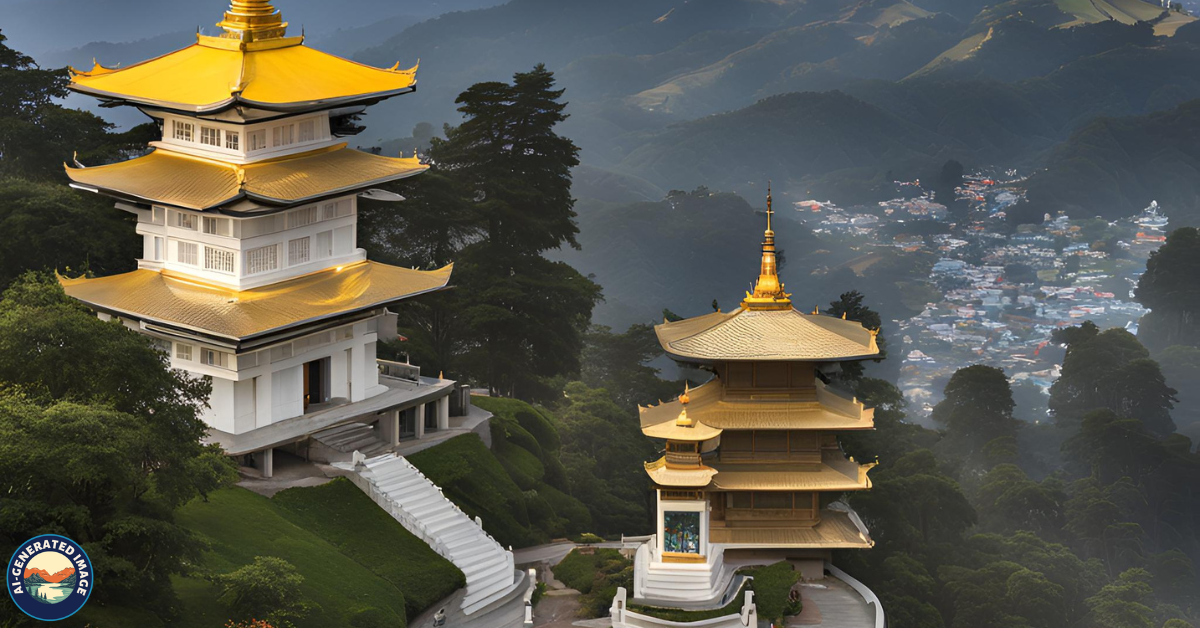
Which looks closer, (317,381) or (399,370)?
(317,381)

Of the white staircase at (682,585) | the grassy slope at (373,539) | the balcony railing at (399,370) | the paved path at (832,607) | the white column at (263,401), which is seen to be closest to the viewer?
the white staircase at (682,585)

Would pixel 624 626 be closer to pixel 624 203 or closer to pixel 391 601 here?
pixel 391 601

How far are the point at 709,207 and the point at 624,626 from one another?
4060 inches

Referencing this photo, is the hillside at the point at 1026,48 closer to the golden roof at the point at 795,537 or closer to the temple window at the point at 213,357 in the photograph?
the golden roof at the point at 795,537

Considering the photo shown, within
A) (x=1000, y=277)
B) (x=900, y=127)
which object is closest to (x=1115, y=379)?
(x=1000, y=277)

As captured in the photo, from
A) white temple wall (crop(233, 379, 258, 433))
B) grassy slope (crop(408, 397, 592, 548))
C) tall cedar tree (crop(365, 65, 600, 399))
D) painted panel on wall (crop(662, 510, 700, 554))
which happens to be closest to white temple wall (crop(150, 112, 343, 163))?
white temple wall (crop(233, 379, 258, 433))

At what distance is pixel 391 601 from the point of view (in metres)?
36.4

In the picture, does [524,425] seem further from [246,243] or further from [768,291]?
[246,243]

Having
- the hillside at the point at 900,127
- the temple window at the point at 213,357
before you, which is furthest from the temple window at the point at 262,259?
the hillside at the point at 900,127

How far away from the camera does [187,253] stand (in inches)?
1667

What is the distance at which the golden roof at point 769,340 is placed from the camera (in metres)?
39.0

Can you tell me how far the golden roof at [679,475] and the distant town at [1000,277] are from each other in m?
84.0

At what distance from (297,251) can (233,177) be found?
110 inches

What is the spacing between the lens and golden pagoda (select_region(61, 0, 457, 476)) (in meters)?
40.5
